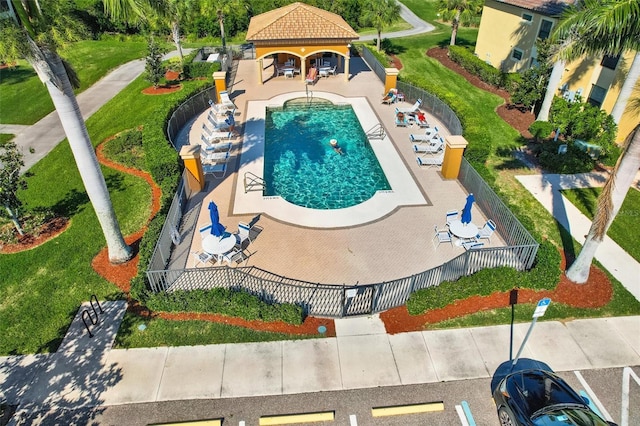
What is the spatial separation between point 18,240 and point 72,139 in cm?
627

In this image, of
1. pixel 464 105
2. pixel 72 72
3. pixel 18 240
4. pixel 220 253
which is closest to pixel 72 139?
pixel 72 72

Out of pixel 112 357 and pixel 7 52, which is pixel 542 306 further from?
pixel 7 52

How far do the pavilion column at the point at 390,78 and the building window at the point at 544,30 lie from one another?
386 inches

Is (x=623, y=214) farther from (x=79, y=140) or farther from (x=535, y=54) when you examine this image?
(x=79, y=140)

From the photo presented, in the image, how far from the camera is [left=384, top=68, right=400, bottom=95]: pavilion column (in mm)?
26547

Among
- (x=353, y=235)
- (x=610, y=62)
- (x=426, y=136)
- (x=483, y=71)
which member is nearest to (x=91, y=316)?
(x=353, y=235)

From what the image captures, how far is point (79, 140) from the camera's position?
36.9ft

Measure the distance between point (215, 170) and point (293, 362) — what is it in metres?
10.6

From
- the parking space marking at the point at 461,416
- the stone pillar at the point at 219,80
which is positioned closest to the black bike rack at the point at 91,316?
the parking space marking at the point at 461,416

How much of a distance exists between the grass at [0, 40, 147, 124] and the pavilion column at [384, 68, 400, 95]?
1818 centimetres

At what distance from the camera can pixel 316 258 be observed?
13742 millimetres

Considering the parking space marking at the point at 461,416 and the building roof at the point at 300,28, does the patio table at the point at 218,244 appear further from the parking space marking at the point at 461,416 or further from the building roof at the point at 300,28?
the building roof at the point at 300,28

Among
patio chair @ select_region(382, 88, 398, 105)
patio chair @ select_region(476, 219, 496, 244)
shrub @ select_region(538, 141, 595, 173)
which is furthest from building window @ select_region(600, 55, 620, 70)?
patio chair @ select_region(476, 219, 496, 244)

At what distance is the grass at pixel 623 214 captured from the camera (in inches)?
572
